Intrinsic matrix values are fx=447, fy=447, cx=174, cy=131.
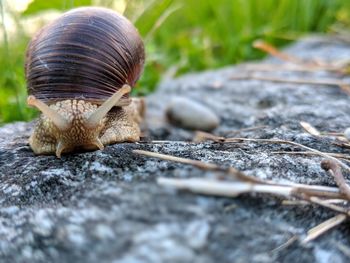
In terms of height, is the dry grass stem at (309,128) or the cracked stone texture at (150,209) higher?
the cracked stone texture at (150,209)

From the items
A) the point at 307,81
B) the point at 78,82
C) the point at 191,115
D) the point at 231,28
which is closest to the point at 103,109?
the point at 78,82

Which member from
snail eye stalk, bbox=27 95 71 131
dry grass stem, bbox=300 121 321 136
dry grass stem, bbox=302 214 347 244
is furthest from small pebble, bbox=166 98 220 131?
Answer: dry grass stem, bbox=302 214 347 244

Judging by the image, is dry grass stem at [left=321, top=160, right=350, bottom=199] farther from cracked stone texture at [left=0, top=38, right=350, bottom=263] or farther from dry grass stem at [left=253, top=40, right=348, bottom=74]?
dry grass stem at [left=253, top=40, right=348, bottom=74]

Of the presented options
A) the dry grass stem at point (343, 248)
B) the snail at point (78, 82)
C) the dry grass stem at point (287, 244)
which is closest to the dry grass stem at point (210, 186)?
the dry grass stem at point (287, 244)

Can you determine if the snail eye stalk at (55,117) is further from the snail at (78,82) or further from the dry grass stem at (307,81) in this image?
the dry grass stem at (307,81)

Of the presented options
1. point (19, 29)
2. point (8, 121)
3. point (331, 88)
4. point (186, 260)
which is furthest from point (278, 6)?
point (186, 260)

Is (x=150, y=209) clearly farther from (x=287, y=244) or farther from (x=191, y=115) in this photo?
(x=191, y=115)

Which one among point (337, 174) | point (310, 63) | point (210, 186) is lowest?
point (310, 63)
